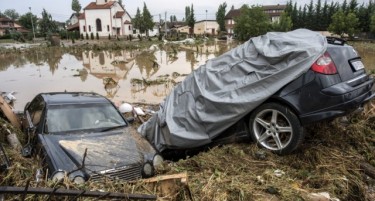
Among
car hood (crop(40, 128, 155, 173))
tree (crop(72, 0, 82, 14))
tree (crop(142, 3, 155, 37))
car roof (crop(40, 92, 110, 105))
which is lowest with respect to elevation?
car hood (crop(40, 128, 155, 173))

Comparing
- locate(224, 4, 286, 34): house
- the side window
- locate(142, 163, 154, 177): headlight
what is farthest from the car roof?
locate(224, 4, 286, 34): house

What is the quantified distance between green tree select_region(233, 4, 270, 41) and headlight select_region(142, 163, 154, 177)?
55391 millimetres

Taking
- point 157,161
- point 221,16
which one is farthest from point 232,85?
point 221,16

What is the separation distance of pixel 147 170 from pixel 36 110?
10.0ft

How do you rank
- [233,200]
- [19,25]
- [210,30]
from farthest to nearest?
[19,25]
[210,30]
[233,200]

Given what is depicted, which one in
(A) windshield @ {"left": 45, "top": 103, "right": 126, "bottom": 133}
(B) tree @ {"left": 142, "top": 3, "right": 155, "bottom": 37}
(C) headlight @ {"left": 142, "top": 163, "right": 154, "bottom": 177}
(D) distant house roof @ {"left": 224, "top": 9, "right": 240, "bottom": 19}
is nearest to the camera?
(C) headlight @ {"left": 142, "top": 163, "right": 154, "bottom": 177}

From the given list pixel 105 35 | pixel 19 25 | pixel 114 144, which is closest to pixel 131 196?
pixel 114 144

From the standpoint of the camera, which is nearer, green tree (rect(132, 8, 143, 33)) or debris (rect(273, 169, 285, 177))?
debris (rect(273, 169, 285, 177))

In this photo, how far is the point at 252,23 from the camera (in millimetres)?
58250

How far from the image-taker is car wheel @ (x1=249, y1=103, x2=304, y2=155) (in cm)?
437

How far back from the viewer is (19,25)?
108 metres

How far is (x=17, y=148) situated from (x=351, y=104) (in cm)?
523

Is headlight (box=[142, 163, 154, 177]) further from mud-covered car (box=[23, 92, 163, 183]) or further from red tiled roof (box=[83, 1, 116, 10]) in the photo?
red tiled roof (box=[83, 1, 116, 10])

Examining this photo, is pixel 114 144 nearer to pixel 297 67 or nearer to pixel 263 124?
pixel 263 124
